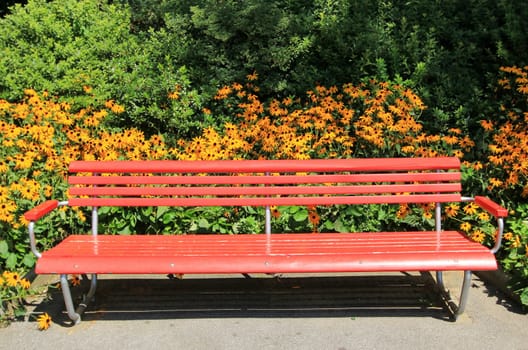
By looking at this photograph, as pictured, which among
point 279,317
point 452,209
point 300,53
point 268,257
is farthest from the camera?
point 300,53

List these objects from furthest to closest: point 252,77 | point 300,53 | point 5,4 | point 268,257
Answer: point 5,4
point 300,53
point 252,77
point 268,257

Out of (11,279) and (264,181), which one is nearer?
(11,279)

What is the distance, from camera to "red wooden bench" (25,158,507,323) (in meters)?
3.24

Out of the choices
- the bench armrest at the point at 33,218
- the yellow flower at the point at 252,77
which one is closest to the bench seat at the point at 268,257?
the bench armrest at the point at 33,218

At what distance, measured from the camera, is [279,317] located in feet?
12.2

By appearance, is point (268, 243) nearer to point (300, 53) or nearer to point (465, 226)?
point (465, 226)

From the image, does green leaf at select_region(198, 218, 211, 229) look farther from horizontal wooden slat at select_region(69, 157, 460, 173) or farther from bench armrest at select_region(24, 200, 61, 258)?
bench armrest at select_region(24, 200, 61, 258)

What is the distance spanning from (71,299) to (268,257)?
1.18 meters

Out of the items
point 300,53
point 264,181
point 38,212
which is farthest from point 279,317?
point 300,53

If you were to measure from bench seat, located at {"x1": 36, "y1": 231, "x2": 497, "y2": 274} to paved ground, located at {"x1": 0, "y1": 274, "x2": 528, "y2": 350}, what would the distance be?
45 cm

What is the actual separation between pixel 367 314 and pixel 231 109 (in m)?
2.64

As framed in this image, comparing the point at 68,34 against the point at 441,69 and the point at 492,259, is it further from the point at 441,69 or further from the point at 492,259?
the point at 492,259

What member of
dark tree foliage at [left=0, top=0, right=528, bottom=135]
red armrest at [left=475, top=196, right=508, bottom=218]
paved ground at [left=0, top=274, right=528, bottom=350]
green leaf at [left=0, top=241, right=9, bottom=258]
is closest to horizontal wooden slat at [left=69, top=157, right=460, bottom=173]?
red armrest at [left=475, top=196, right=508, bottom=218]

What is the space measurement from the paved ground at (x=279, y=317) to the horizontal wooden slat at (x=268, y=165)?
823mm
